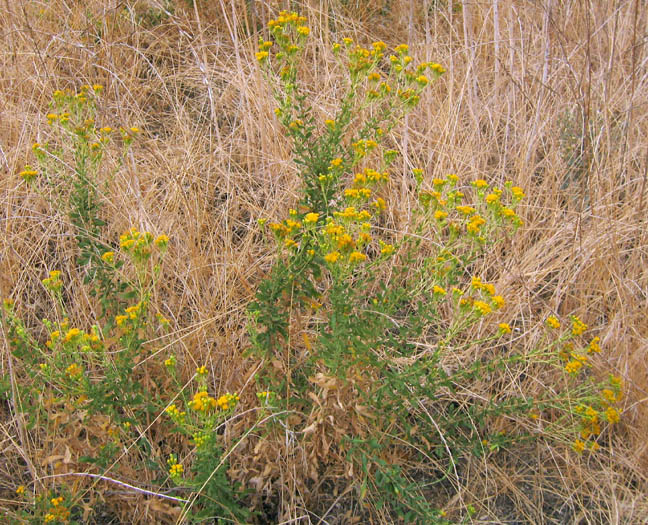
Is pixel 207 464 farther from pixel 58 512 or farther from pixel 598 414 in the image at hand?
pixel 598 414

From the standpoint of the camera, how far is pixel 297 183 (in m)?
2.94

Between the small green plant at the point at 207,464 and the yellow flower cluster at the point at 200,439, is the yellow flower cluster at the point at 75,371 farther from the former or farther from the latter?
the yellow flower cluster at the point at 200,439

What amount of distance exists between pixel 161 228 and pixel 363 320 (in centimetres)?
125

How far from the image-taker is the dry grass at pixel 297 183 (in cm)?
221

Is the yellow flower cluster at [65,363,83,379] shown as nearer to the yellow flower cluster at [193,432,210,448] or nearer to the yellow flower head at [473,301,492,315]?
the yellow flower cluster at [193,432,210,448]

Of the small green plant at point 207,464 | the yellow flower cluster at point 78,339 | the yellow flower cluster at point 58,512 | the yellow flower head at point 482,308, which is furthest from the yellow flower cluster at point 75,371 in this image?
the yellow flower head at point 482,308

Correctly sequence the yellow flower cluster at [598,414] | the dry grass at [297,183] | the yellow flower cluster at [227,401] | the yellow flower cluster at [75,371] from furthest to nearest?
the dry grass at [297,183], the yellow flower cluster at [598,414], the yellow flower cluster at [75,371], the yellow flower cluster at [227,401]

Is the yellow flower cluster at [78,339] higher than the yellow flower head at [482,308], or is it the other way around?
the yellow flower cluster at [78,339]

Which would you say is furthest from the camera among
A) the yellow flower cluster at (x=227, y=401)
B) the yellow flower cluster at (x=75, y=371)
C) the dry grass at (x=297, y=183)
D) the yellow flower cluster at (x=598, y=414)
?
the dry grass at (x=297, y=183)

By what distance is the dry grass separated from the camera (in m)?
2.21

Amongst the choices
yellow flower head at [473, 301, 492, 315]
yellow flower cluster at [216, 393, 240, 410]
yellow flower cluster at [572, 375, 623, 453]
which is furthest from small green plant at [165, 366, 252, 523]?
yellow flower cluster at [572, 375, 623, 453]

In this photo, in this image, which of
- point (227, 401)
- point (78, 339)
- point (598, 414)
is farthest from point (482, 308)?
point (78, 339)

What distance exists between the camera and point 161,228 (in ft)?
9.13

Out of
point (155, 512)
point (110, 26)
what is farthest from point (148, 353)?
point (110, 26)
